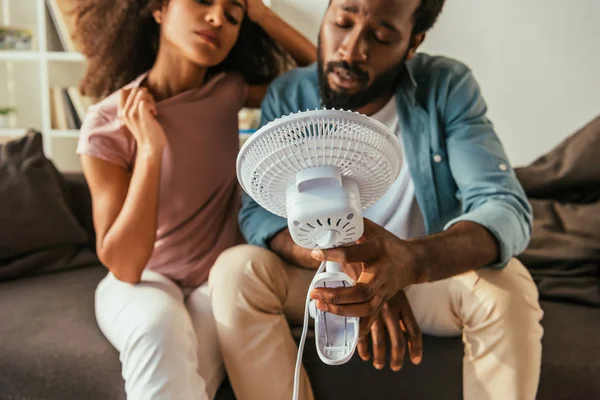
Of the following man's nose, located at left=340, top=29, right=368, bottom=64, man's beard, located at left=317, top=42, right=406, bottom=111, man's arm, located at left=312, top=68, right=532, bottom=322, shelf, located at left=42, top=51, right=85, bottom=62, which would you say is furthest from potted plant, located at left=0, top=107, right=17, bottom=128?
man's arm, located at left=312, top=68, right=532, bottom=322

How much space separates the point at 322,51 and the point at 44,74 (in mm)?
1352

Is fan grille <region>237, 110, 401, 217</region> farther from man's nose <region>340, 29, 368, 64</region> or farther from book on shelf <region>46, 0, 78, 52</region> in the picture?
book on shelf <region>46, 0, 78, 52</region>

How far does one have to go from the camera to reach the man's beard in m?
1.07

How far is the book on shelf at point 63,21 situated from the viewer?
76.4 inches

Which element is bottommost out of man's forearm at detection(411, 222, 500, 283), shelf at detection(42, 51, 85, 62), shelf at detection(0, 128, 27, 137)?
shelf at detection(0, 128, 27, 137)

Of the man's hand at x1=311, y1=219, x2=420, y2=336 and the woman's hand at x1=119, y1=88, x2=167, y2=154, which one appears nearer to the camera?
the man's hand at x1=311, y1=219, x2=420, y2=336

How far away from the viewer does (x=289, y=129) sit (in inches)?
22.4

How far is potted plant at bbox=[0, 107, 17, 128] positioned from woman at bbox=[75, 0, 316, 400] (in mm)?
955

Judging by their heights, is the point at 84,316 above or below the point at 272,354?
below

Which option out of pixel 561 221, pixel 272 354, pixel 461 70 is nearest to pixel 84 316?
pixel 272 354

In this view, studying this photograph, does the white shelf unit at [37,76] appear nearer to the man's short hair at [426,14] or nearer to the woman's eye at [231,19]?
the woman's eye at [231,19]

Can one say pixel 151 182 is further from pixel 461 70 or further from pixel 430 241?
pixel 461 70

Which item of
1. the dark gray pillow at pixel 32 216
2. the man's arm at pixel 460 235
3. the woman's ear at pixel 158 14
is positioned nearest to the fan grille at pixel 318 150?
the man's arm at pixel 460 235

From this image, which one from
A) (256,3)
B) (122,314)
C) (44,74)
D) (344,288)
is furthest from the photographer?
(44,74)
